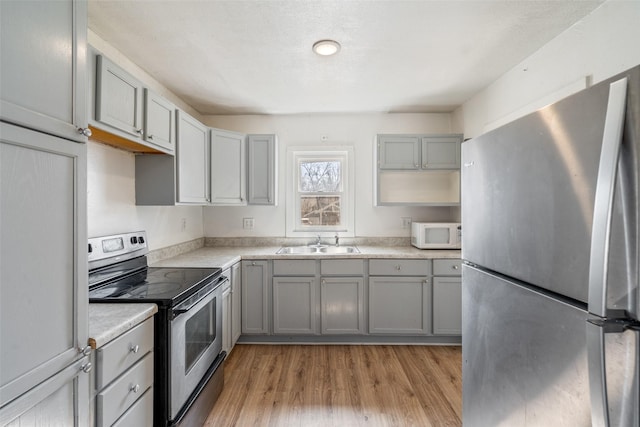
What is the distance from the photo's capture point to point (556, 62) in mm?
1881

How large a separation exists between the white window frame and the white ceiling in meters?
0.70

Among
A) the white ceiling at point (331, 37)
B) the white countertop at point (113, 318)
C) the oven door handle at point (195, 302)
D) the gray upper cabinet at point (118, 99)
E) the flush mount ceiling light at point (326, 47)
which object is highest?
the white ceiling at point (331, 37)

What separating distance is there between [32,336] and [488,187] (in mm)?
1519

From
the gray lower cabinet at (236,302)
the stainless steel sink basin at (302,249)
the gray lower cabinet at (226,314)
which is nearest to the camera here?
the gray lower cabinet at (226,314)

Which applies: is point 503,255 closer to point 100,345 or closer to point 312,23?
point 100,345

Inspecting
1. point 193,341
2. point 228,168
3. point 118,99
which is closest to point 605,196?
point 193,341

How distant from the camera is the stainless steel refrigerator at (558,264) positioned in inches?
24.7

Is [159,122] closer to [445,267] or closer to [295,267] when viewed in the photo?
[295,267]

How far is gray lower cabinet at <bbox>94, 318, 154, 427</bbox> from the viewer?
1.06m

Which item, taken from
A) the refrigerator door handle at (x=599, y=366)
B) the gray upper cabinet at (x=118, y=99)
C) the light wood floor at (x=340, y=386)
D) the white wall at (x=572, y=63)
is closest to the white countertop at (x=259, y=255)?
the light wood floor at (x=340, y=386)

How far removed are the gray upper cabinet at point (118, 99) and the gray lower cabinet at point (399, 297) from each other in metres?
2.16

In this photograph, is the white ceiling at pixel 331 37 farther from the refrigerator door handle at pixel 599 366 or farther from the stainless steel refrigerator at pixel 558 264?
the refrigerator door handle at pixel 599 366

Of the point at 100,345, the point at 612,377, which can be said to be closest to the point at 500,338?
the point at 612,377

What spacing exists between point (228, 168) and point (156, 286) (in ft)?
5.01
